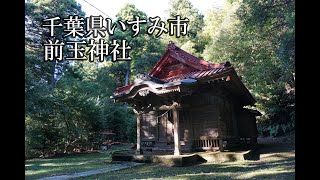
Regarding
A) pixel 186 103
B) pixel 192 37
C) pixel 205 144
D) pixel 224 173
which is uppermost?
pixel 192 37

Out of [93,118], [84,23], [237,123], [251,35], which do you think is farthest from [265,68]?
[84,23]

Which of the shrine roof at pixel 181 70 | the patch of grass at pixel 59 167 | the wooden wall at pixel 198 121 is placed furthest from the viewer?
the wooden wall at pixel 198 121

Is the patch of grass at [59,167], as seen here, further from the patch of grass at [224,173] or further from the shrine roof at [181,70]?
the shrine roof at [181,70]

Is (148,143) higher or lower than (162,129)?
lower

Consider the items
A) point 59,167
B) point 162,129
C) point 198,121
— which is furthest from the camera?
point 162,129

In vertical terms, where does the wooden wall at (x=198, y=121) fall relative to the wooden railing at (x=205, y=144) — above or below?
above

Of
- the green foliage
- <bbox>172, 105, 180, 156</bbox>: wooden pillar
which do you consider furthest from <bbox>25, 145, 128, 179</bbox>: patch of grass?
the green foliage

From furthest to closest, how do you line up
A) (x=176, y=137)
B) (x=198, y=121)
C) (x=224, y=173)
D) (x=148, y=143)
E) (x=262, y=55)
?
1. (x=262, y=55)
2. (x=148, y=143)
3. (x=198, y=121)
4. (x=176, y=137)
5. (x=224, y=173)

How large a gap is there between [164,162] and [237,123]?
6.47 m

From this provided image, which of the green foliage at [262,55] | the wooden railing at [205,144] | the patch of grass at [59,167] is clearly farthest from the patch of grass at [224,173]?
the green foliage at [262,55]

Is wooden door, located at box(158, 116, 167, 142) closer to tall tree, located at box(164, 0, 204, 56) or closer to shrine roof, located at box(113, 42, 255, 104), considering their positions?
shrine roof, located at box(113, 42, 255, 104)

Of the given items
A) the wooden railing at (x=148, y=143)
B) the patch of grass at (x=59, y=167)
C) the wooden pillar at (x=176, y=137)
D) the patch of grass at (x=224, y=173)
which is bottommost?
the patch of grass at (x=59, y=167)

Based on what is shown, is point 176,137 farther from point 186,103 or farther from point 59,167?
point 59,167

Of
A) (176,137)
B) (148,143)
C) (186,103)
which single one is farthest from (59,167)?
(186,103)
